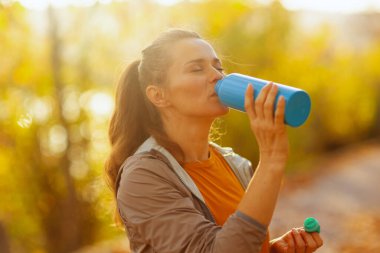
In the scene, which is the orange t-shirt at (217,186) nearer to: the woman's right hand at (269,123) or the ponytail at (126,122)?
the ponytail at (126,122)

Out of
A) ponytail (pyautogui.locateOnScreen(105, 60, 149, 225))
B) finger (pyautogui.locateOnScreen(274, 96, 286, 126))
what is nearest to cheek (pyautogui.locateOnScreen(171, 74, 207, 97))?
ponytail (pyautogui.locateOnScreen(105, 60, 149, 225))

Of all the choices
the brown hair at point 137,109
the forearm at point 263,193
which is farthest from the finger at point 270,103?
the brown hair at point 137,109

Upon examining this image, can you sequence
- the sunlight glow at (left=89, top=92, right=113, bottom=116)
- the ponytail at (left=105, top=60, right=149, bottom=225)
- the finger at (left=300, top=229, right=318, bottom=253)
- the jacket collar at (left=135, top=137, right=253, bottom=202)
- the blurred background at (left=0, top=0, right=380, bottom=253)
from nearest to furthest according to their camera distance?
the jacket collar at (left=135, top=137, right=253, bottom=202)
the finger at (left=300, top=229, right=318, bottom=253)
the ponytail at (left=105, top=60, right=149, bottom=225)
the blurred background at (left=0, top=0, right=380, bottom=253)
the sunlight glow at (left=89, top=92, right=113, bottom=116)

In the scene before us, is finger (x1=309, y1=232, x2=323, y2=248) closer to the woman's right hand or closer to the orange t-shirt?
the orange t-shirt

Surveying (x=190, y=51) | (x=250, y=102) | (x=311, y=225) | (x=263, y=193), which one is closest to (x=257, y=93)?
(x=250, y=102)

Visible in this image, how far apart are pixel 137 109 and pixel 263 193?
0.71m

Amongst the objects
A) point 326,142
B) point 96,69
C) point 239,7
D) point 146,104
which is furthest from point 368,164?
point 146,104

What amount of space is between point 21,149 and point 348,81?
33.4ft

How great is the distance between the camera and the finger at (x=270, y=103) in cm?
166

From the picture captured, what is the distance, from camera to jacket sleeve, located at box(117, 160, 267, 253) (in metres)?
1.66

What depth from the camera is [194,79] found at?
6.50 ft

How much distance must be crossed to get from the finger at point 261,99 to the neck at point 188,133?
0.41 metres

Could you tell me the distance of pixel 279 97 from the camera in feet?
5.42

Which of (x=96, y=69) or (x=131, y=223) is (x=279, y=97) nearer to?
(x=131, y=223)
